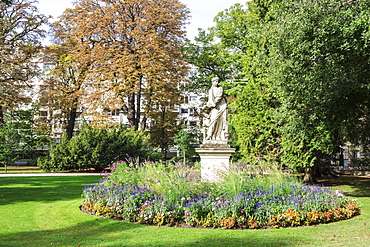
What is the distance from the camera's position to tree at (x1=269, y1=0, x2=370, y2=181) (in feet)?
39.4

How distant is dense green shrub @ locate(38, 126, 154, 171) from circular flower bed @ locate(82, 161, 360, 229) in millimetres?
15776

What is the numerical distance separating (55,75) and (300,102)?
25867 millimetres

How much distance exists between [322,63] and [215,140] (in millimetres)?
5519

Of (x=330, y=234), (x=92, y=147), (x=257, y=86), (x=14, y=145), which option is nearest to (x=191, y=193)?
(x=330, y=234)

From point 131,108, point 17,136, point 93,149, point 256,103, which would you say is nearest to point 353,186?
point 256,103

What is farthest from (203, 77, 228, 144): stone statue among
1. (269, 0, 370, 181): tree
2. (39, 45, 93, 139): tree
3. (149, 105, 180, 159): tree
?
(149, 105, 180, 159): tree

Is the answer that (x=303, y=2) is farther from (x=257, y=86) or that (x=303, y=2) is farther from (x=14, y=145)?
(x=14, y=145)

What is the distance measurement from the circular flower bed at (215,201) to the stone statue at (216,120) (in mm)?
1682

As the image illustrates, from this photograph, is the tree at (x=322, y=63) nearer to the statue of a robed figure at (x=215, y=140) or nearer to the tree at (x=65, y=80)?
the statue of a robed figure at (x=215, y=140)

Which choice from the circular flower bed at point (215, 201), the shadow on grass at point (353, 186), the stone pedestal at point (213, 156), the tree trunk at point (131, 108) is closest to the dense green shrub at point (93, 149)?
the tree trunk at point (131, 108)

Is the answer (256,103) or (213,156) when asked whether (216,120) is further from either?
(256,103)

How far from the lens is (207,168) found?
1202cm

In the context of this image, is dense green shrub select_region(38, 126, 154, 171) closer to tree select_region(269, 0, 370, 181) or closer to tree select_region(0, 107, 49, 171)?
tree select_region(0, 107, 49, 171)

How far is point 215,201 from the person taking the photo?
9.05 metres
